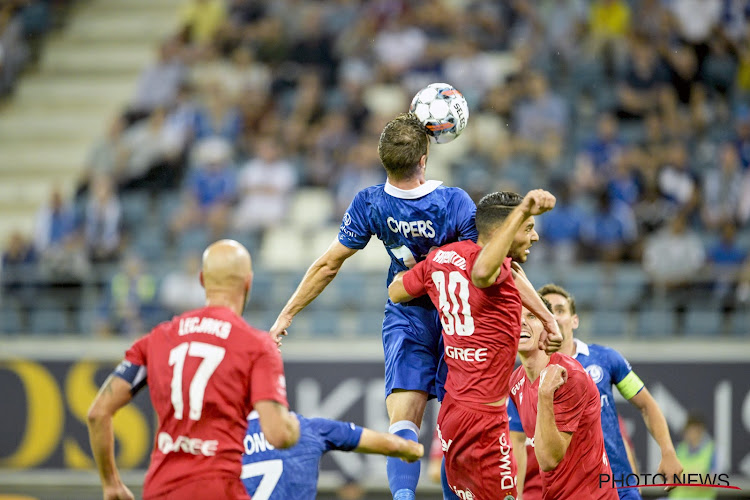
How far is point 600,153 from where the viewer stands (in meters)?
14.8

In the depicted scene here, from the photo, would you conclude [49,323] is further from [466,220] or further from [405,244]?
[466,220]

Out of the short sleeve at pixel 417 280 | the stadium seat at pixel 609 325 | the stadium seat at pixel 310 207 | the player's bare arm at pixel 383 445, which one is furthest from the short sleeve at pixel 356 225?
the stadium seat at pixel 310 207

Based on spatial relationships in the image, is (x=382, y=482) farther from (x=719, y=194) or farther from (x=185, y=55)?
(x=185, y=55)

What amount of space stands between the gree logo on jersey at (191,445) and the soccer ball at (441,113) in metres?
2.69

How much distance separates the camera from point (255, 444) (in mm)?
5469

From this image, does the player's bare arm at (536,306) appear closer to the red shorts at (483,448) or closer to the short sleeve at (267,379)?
the red shorts at (483,448)

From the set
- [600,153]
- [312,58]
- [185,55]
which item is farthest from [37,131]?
[600,153]

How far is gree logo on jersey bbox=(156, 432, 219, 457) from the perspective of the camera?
15.8ft

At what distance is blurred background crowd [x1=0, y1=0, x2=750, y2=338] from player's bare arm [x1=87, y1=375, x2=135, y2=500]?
8846 millimetres

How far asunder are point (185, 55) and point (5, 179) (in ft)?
13.3

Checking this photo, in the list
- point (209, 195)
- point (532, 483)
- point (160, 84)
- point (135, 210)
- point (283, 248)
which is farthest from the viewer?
point (160, 84)

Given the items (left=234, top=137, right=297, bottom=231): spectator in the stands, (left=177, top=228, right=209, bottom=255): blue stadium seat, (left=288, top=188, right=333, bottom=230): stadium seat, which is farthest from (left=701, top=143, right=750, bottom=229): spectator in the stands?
(left=177, top=228, right=209, bottom=255): blue stadium seat

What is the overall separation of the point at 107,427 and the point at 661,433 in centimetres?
371

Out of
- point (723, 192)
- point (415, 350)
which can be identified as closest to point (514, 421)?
point (415, 350)
